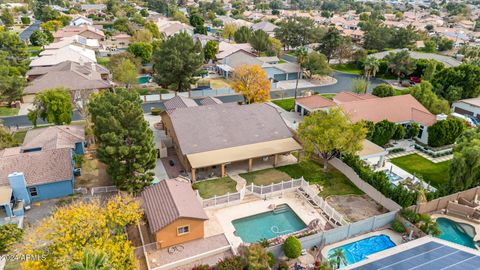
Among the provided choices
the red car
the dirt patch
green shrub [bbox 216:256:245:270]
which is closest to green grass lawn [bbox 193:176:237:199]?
the dirt patch

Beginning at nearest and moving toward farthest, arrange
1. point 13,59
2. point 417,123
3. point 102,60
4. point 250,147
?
point 250,147
point 417,123
point 13,59
point 102,60

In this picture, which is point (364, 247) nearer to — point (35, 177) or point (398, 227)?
point (398, 227)

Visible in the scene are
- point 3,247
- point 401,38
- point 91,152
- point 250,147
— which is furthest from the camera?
point 401,38

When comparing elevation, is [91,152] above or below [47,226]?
below

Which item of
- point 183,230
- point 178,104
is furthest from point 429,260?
point 178,104

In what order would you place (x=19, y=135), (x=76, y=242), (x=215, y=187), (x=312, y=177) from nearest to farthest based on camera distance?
(x=76, y=242)
(x=215, y=187)
(x=312, y=177)
(x=19, y=135)

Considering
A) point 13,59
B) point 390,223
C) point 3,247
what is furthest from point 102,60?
point 390,223

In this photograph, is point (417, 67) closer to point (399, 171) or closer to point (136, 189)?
point (399, 171)

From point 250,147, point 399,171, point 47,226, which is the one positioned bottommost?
point 399,171
